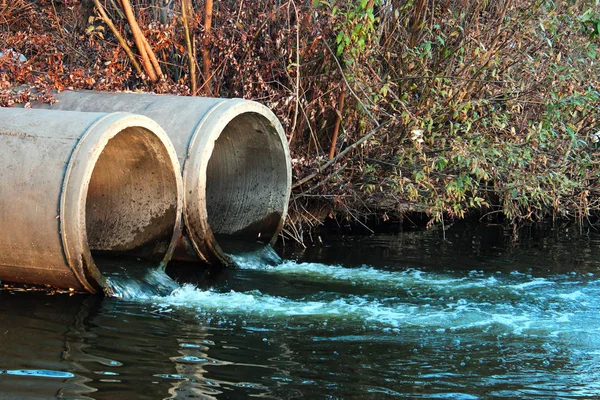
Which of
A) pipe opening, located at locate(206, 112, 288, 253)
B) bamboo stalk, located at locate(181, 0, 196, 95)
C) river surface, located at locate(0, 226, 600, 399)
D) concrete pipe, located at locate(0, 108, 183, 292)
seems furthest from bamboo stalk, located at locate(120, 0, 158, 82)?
river surface, located at locate(0, 226, 600, 399)

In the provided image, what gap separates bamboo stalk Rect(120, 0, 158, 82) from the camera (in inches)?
395

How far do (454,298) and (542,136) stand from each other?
3.22 meters

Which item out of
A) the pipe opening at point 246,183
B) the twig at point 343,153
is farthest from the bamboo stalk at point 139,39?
the twig at point 343,153

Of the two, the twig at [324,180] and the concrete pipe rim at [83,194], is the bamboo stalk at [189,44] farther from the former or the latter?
the concrete pipe rim at [83,194]

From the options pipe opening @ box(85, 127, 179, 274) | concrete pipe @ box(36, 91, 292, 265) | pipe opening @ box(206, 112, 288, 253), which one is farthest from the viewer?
pipe opening @ box(206, 112, 288, 253)

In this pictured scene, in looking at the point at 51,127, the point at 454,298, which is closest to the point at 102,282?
the point at 51,127

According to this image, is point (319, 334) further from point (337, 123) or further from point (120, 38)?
point (120, 38)

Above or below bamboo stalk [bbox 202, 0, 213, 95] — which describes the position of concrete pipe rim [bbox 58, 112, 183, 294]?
below

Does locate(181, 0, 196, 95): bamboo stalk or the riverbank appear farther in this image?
locate(181, 0, 196, 95): bamboo stalk

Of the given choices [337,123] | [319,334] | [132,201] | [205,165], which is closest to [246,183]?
[337,123]

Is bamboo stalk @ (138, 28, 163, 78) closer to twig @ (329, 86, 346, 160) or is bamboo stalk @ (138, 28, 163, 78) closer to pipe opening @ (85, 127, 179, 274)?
pipe opening @ (85, 127, 179, 274)

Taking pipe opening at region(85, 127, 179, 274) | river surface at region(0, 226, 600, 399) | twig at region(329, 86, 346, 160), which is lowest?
river surface at region(0, 226, 600, 399)

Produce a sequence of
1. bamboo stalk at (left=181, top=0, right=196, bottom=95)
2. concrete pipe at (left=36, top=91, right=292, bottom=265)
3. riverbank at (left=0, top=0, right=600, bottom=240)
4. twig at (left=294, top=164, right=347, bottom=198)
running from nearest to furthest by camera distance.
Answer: concrete pipe at (left=36, top=91, right=292, bottom=265), riverbank at (left=0, top=0, right=600, bottom=240), bamboo stalk at (left=181, top=0, right=196, bottom=95), twig at (left=294, top=164, right=347, bottom=198)

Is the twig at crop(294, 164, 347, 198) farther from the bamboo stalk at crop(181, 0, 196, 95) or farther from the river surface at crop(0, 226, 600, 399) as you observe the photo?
the bamboo stalk at crop(181, 0, 196, 95)
